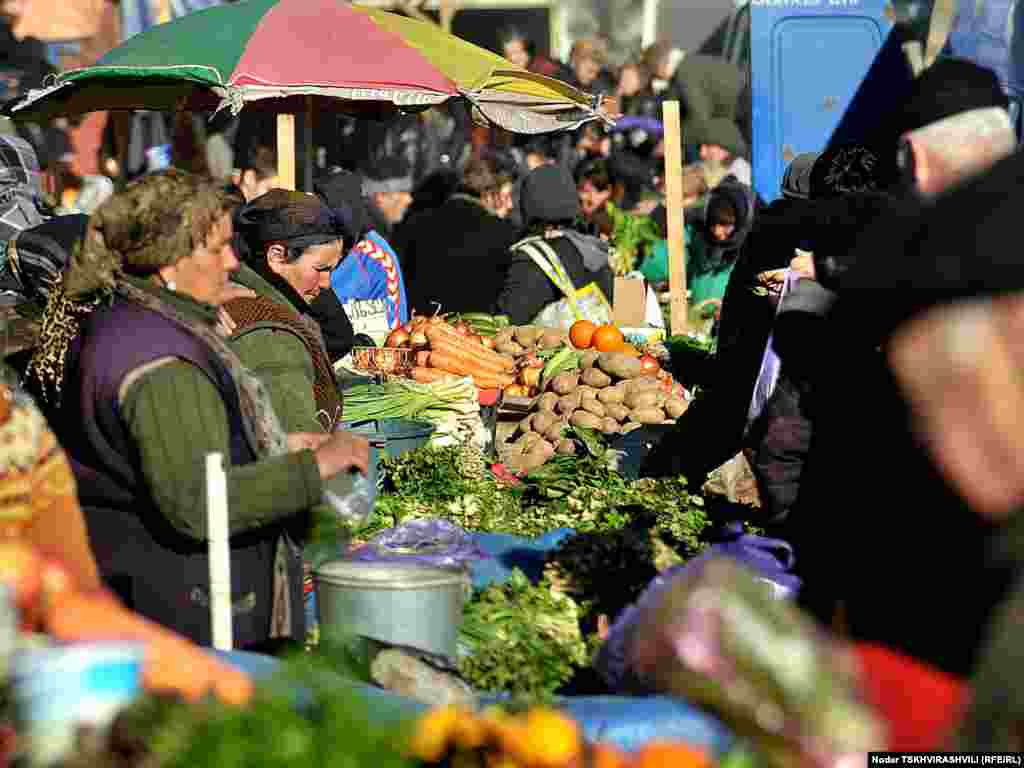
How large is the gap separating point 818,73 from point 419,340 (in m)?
3.60

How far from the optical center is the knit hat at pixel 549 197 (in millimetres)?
9156

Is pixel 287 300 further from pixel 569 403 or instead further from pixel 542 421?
pixel 569 403

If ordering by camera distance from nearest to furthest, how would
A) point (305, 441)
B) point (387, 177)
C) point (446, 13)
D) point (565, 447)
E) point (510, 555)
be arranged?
point (305, 441) → point (510, 555) → point (565, 447) → point (387, 177) → point (446, 13)

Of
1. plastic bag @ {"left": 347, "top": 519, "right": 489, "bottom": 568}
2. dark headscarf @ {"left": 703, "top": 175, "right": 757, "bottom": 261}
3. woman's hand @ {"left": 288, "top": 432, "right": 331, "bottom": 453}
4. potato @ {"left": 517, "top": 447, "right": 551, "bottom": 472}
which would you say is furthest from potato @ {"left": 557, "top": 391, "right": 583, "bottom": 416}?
woman's hand @ {"left": 288, "top": 432, "right": 331, "bottom": 453}

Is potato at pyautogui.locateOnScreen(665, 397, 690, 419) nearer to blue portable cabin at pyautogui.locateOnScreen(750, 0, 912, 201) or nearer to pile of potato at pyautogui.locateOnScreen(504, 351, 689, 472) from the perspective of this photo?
pile of potato at pyautogui.locateOnScreen(504, 351, 689, 472)

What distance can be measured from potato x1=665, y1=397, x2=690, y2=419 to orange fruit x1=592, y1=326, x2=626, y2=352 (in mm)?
746

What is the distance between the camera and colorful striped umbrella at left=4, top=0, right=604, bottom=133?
6633mm

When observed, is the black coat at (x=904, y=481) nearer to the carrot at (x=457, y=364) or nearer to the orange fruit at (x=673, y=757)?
the orange fruit at (x=673, y=757)

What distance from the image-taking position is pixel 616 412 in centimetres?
738

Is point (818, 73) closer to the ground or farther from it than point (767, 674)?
farther from it

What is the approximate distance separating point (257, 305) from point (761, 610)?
105 inches

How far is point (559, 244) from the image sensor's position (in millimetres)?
8977

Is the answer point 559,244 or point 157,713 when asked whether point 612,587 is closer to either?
point 157,713

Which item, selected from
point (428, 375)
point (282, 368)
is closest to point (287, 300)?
point (282, 368)
